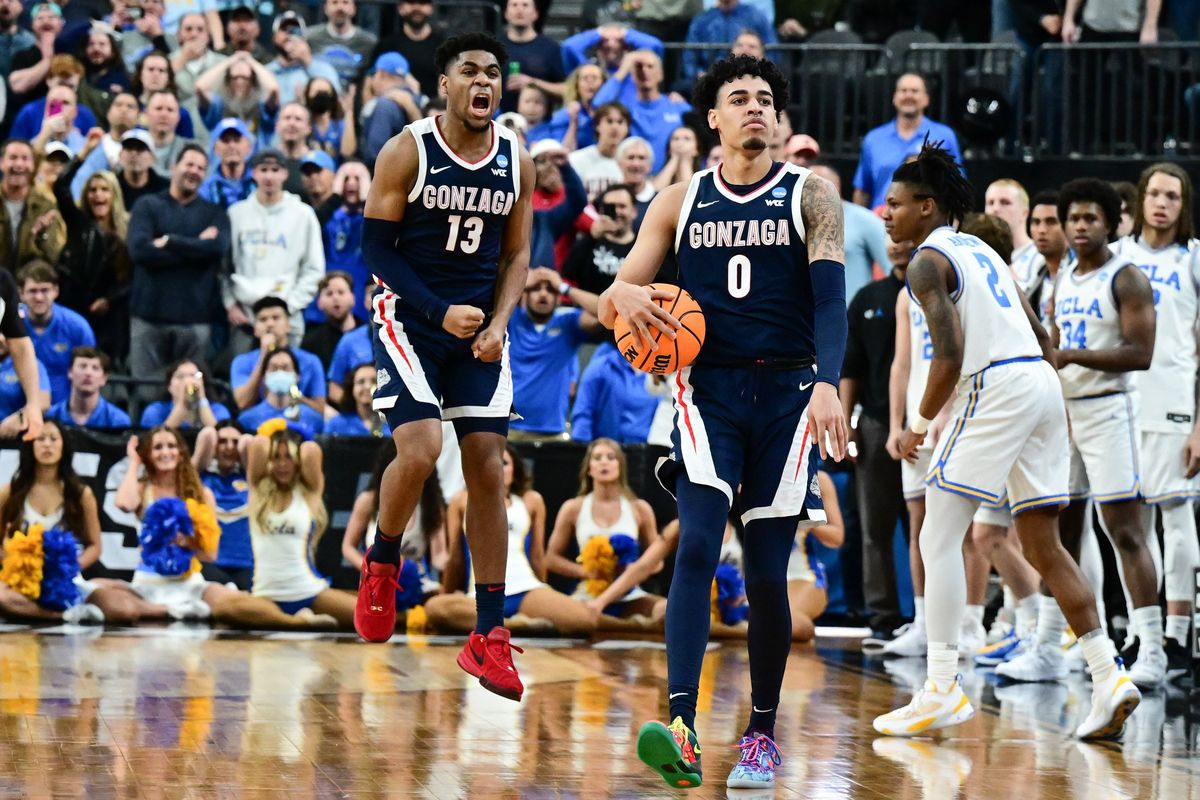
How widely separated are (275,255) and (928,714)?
25.8 feet

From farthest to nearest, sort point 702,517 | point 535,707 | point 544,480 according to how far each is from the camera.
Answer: point 544,480
point 535,707
point 702,517

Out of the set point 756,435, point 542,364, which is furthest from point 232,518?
point 756,435

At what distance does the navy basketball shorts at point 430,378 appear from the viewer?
688 cm

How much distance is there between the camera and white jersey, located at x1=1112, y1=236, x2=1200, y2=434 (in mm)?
9656

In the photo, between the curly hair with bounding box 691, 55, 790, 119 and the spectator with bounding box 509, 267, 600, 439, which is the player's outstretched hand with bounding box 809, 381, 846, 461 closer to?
the curly hair with bounding box 691, 55, 790, 119

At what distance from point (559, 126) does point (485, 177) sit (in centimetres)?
856

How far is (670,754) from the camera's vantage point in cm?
548

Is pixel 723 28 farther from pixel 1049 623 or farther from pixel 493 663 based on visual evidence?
pixel 493 663

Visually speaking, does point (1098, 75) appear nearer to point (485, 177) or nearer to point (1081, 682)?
point (1081, 682)

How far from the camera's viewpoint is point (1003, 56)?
16.0 m

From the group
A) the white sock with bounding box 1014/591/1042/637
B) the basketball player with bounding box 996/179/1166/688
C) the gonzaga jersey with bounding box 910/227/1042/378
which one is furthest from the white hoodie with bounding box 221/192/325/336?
the gonzaga jersey with bounding box 910/227/1042/378

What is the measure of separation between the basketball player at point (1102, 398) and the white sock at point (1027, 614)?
0.41 meters

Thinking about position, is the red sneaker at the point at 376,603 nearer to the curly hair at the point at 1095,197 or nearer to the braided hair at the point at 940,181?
the braided hair at the point at 940,181

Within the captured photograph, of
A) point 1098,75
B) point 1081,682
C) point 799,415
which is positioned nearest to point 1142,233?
point 1081,682
